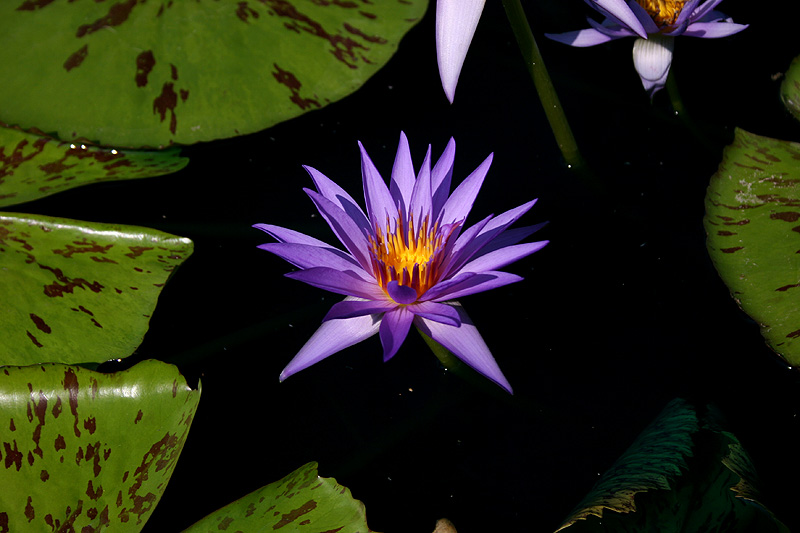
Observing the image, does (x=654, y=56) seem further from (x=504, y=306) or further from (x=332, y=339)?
(x=332, y=339)

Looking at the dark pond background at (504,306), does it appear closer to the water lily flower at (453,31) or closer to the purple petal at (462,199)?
the purple petal at (462,199)

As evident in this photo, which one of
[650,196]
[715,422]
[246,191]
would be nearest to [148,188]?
[246,191]

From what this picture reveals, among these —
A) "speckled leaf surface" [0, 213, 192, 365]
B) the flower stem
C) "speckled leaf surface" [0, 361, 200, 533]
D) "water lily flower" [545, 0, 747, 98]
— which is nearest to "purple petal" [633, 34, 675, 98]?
"water lily flower" [545, 0, 747, 98]

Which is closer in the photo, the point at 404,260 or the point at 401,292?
the point at 401,292

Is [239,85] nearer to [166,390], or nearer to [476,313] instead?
[166,390]

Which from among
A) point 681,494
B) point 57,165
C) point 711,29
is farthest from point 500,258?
point 57,165

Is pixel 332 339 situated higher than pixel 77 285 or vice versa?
pixel 332 339

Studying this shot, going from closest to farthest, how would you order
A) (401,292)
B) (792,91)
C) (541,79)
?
(401,292)
(792,91)
(541,79)
